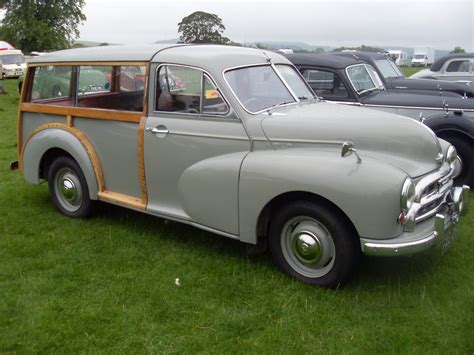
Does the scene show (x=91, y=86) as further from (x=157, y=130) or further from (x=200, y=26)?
(x=200, y=26)

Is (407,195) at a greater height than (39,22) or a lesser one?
lesser

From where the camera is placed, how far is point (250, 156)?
4.04 m

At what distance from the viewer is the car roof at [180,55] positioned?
14.6ft

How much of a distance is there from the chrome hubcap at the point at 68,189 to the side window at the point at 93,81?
0.88 meters

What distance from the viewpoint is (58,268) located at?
428 cm

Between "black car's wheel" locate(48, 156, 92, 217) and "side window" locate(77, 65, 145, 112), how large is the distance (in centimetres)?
70

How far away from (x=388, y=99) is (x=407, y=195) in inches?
166

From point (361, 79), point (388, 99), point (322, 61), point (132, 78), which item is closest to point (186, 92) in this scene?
point (132, 78)

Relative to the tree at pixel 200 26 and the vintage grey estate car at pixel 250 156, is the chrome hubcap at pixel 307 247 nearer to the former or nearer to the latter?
the vintage grey estate car at pixel 250 156

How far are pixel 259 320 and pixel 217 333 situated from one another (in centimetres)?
33

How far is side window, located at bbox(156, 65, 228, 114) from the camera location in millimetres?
4316

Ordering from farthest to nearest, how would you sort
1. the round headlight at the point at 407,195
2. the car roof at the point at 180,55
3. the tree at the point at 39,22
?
1. the tree at the point at 39,22
2. the car roof at the point at 180,55
3. the round headlight at the point at 407,195

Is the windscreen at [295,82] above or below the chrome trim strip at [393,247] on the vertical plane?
Result: above

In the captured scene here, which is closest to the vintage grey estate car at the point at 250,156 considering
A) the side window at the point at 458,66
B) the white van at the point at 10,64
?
the side window at the point at 458,66
